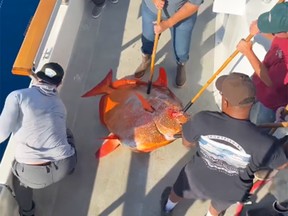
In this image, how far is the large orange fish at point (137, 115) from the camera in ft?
10.4

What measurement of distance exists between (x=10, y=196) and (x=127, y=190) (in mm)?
866

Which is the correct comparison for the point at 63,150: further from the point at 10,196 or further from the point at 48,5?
the point at 48,5

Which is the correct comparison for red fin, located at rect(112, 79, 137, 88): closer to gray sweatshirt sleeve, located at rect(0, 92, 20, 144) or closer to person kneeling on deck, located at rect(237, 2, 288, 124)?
person kneeling on deck, located at rect(237, 2, 288, 124)

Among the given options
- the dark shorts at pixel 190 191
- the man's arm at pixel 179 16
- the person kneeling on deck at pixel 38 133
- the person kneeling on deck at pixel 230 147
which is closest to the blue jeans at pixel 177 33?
the man's arm at pixel 179 16

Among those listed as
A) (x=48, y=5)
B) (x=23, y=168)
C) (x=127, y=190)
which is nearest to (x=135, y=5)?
(x=48, y=5)

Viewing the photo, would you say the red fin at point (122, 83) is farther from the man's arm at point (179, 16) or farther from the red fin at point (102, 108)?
the man's arm at point (179, 16)

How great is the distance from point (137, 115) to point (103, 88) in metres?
0.41

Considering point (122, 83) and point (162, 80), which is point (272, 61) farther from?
point (122, 83)

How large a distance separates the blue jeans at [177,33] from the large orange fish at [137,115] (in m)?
0.35

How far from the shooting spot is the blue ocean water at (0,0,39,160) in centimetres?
504

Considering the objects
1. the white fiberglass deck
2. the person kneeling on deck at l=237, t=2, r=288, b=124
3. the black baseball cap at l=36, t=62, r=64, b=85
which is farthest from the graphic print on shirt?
the black baseball cap at l=36, t=62, r=64, b=85

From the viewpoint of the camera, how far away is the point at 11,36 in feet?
18.1

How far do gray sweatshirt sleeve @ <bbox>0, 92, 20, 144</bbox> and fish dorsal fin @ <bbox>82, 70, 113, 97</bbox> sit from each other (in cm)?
104

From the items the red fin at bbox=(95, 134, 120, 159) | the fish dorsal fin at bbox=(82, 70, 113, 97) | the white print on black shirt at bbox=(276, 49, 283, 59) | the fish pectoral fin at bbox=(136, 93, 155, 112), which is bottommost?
the red fin at bbox=(95, 134, 120, 159)
